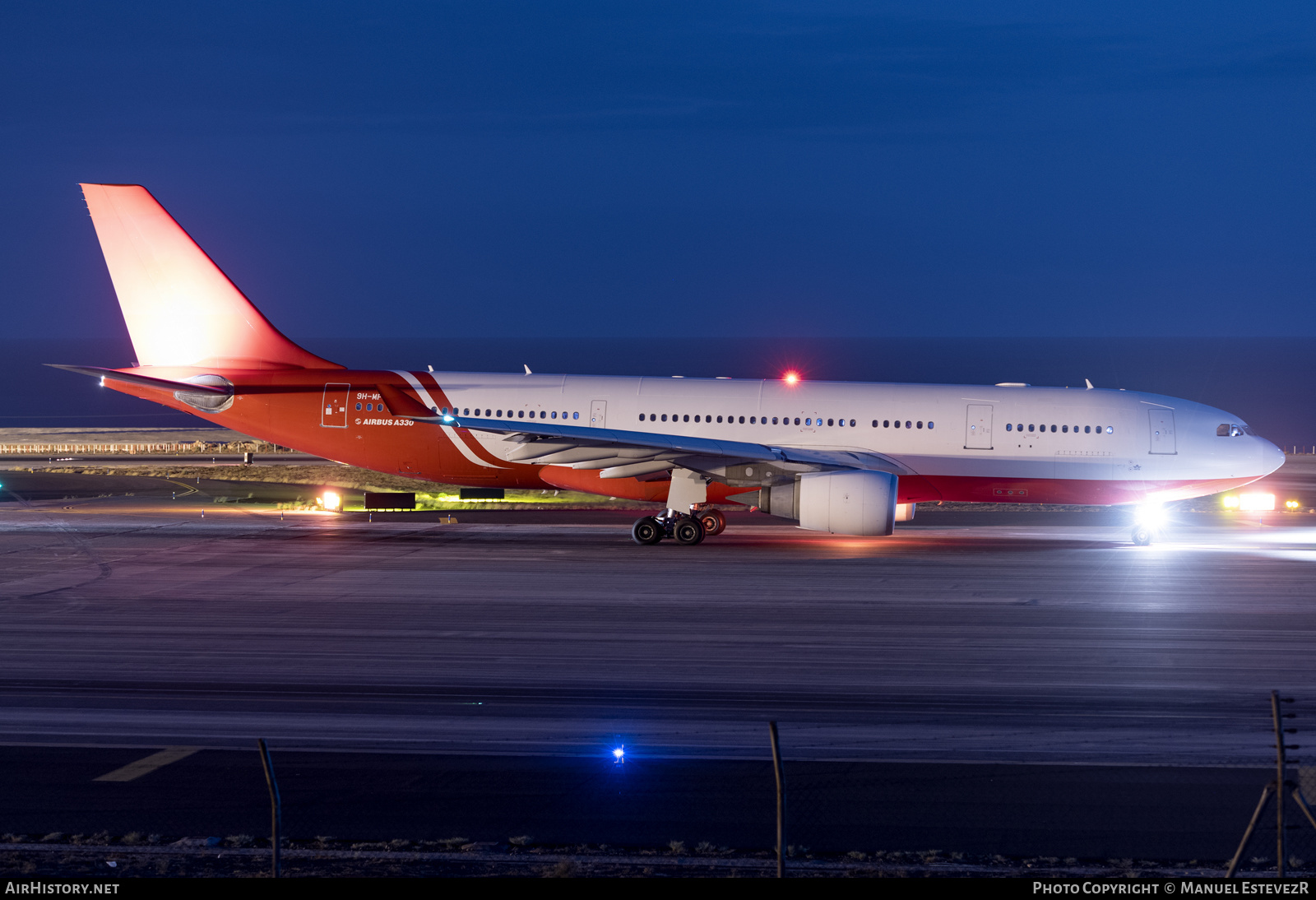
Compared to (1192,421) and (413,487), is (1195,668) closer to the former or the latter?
(1192,421)

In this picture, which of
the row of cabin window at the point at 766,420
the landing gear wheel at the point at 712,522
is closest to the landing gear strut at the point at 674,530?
the landing gear wheel at the point at 712,522

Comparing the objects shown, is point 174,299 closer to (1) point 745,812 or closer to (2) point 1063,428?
(2) point 1063,428

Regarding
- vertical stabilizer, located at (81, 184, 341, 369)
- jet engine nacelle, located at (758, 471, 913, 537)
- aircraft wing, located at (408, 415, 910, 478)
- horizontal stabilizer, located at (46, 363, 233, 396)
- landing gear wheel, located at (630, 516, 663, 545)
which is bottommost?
landing gear wheel, located at (630, 516, 663, 545)

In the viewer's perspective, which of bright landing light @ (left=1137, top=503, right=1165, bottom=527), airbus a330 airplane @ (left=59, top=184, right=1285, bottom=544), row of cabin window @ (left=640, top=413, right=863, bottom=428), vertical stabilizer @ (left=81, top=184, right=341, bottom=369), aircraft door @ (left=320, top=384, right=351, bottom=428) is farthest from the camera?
vertical stabilizer @ (left=81, top=184, right=341, bottom=369)

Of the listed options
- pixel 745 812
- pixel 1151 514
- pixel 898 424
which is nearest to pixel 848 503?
pixel 898 424

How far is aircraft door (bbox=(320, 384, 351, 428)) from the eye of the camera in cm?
2872

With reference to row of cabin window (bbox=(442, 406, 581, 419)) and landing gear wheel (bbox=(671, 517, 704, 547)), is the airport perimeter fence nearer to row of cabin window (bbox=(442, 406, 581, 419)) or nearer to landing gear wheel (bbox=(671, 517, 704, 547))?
landing gear wheel (bbox=(671, 517, 704, 547))

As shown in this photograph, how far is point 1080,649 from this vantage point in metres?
16.5

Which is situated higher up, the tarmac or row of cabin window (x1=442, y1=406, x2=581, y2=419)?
row of cabin window (x1=442, y1=406, x2=581, y2=419)

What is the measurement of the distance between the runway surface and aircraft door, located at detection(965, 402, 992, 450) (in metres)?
2.29

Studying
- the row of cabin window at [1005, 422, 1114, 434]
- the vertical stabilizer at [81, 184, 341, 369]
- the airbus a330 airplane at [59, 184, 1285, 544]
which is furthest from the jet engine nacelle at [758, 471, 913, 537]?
the vertical stabilizer at [81, 184, 341, 369]

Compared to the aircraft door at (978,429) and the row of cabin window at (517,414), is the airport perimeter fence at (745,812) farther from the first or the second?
the row of cabin window at (517,414)

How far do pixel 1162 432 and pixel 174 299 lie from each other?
2380 cm

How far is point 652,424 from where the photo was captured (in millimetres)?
28203
